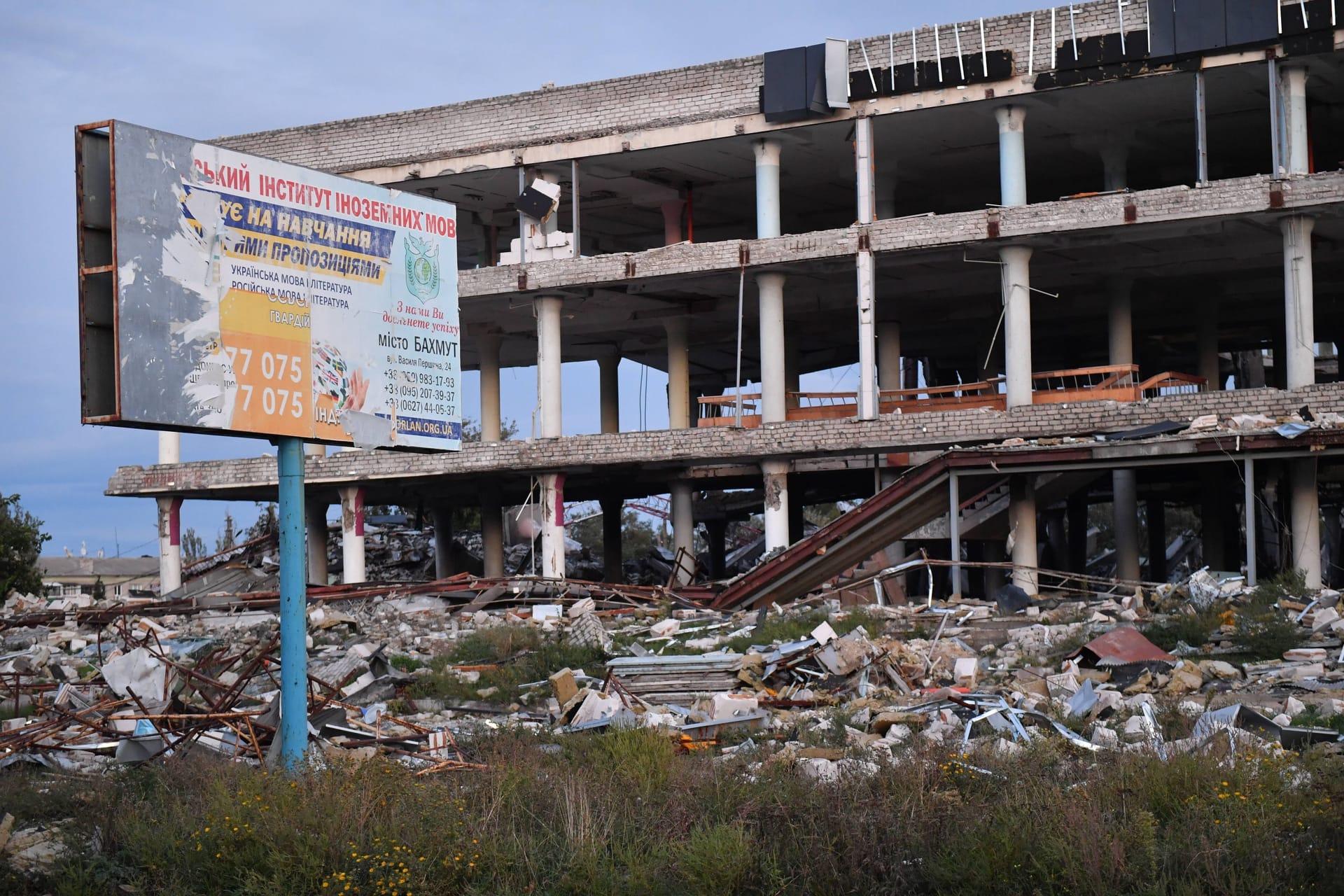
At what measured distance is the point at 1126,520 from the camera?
32.9 metres

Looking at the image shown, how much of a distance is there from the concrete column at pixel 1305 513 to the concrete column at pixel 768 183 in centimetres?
1145

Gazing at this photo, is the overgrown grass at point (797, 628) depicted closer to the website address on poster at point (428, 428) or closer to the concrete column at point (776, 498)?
the website address on poster at point (428, 428)

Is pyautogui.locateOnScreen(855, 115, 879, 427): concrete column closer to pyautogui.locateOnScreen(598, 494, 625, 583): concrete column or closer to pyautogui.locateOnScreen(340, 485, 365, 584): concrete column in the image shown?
pyautogui.locateOnScreen(340, 485, 365, 584): concrete column

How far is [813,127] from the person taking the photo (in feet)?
101

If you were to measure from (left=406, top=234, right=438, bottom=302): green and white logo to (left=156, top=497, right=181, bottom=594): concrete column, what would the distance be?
940 inches

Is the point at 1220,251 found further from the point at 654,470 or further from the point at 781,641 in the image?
the point at 781,641

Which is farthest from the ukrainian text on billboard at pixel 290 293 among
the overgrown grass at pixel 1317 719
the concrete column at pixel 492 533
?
the concrete column at pixel 492 533

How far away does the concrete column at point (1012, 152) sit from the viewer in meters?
29.5

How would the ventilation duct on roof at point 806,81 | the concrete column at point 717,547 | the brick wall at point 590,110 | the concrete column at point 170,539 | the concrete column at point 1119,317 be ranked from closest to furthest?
the brick wall at point 590,110 < the ventilation duct on roof at point 806,81 < the concrete column at point 1119,317 < the concrete column at point 170,539 < the concrete column at point 717,547

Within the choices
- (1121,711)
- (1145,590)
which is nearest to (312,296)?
(1121,711)

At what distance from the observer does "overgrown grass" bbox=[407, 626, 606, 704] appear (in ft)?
59.8

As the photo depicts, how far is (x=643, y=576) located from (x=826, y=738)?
31171 millimetres

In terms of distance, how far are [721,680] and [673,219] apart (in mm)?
19411

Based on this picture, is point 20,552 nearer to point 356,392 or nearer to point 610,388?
point 610,388
